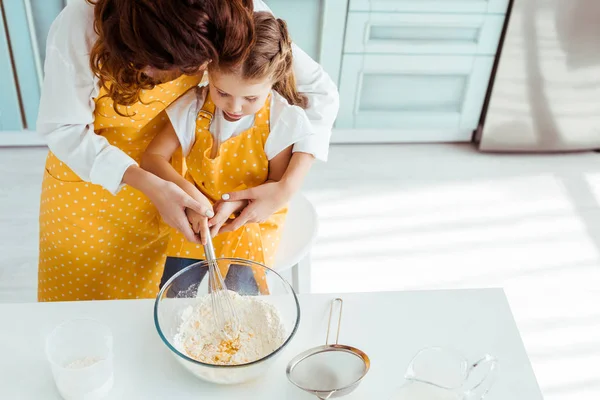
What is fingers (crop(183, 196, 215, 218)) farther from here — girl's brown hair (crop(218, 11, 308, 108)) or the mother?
girl's brown hair (crop(218, 11, 308, 108))

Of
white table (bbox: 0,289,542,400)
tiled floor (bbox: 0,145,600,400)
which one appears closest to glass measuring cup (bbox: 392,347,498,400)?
A: white table (bbox: 0,289,542,400)

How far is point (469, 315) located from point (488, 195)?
57.3 inches

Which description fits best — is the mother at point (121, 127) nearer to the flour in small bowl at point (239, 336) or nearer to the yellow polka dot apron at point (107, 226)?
the yellow polka dot apron at point (107, 226)

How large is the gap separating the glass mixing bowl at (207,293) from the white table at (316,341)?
0.11ft

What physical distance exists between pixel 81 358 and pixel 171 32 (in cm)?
49

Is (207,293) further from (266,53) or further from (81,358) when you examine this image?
(266,53)

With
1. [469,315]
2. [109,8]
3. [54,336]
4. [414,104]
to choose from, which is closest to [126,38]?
[109,8]

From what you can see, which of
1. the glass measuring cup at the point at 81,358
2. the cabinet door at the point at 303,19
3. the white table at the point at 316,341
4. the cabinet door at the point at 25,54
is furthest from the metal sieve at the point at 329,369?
the cabinet door at the point at 25,54

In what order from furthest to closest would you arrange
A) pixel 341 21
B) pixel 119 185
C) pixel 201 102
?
pixel 341 21 → pixel 201 102 → pixel 119 185

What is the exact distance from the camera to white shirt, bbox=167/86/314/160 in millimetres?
1261

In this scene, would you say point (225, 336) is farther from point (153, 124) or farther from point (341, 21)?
point (341, 21)

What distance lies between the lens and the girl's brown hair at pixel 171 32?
894 millimetres

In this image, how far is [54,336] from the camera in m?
0.88

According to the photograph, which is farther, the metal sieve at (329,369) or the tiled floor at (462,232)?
the tiled floor at (462,232)
